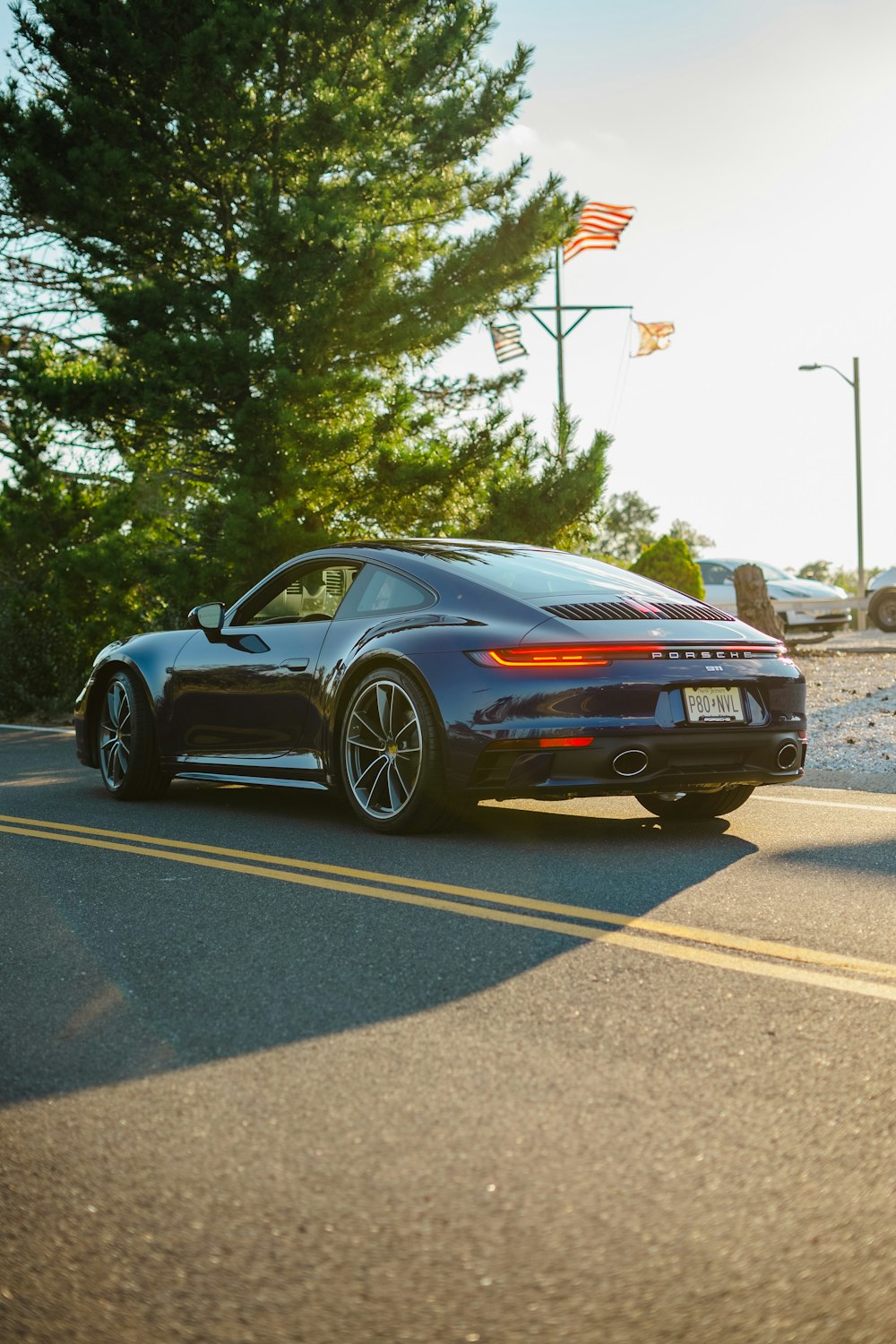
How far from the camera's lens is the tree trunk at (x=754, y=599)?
666 inches

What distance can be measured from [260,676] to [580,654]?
2.18m

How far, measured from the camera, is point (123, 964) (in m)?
4.54

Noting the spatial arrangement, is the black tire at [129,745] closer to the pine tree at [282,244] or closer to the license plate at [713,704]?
the license plate at [713,704]

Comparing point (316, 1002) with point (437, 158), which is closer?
point (316, 1002)

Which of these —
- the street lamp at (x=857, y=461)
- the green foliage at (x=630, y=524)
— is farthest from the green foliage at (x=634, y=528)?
the street lamp at (x=857, y=461)

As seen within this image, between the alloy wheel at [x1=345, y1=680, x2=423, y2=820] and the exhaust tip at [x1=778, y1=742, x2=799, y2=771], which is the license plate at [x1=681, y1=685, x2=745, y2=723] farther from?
the alloy wheel at [x1=345, y1=680, x2=423, y2=820]

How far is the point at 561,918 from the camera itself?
5.00 metres

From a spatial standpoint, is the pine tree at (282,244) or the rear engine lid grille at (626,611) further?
the pine tree at (282,244)

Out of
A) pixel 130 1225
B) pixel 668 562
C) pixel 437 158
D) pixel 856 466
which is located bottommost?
pixel 130 1225

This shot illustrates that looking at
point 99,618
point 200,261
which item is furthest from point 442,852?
point 200,261

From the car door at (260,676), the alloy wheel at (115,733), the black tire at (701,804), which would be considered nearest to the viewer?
the black tire at (701,804)

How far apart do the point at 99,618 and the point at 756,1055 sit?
1666 centimetres

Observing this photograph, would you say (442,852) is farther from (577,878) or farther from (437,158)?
(437,158)

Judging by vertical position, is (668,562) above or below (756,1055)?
above
